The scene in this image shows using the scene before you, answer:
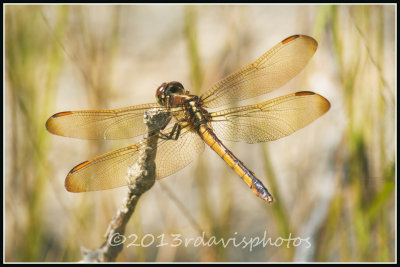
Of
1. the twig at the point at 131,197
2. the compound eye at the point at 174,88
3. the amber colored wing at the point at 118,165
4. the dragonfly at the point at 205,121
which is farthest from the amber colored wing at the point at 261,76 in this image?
the twig at the point at 131,197

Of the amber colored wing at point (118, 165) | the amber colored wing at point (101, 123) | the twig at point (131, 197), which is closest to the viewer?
the twig at point (131, 197)

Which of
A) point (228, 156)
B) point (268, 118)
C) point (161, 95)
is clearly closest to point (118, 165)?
point (161, 95)

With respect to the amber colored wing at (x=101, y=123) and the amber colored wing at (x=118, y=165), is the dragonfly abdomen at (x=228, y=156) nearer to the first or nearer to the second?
the amber colored wing at (x=118, y=165)

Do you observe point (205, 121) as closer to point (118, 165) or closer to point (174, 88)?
point (174, 88)

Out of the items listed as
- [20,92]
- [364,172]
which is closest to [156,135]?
[20,92]

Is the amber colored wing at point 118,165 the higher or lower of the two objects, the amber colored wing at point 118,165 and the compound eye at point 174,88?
the lower

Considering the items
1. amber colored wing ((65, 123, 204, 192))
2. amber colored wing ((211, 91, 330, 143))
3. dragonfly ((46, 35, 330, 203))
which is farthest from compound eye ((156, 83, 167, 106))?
amber colored wing ((211, 91, 330, 143))
